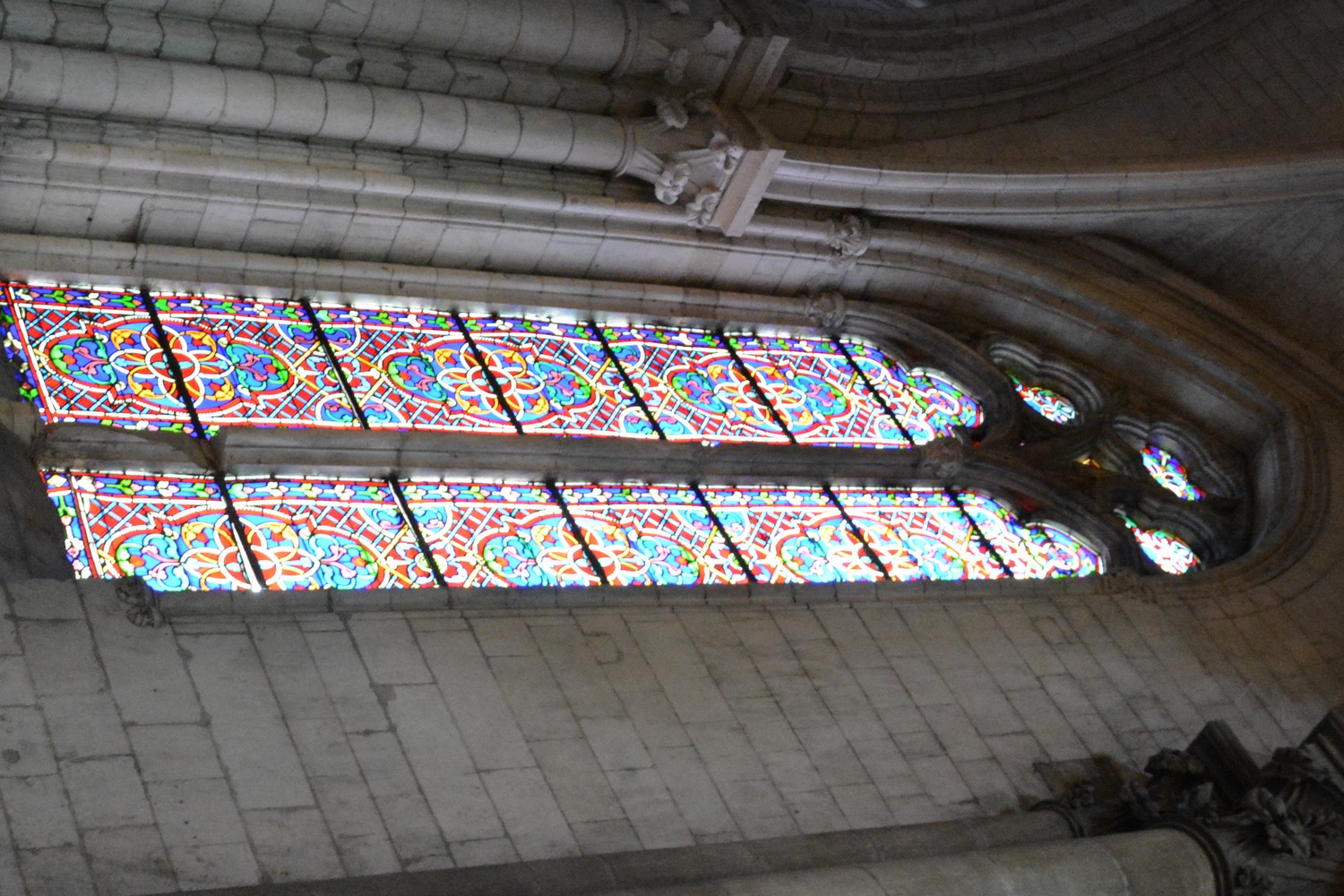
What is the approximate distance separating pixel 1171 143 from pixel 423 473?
580 cm

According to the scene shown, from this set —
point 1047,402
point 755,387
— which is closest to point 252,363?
point 755,387

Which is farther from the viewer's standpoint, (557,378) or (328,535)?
(557,378)

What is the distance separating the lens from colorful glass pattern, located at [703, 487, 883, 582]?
977 cm

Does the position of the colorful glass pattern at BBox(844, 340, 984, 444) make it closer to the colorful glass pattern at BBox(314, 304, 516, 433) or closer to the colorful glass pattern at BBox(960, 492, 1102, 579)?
the colorful glass pattern at BBox(960, 492, 1102, 579)

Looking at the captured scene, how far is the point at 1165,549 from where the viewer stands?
1159 centimetres

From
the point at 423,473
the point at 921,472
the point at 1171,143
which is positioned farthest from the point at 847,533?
the point at 1171,143

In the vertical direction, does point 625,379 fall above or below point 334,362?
above

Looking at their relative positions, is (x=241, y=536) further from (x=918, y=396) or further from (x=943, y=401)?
(x=943, y=401)

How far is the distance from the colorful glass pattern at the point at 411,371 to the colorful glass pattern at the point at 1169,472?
14.6ft

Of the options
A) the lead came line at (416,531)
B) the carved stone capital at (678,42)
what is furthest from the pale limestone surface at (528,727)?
the carved stone capital at (678,42)

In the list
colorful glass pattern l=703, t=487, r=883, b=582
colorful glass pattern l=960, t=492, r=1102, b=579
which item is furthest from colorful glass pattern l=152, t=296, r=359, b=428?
colorful glass pattern l=960, t=492, r=1102, b=579

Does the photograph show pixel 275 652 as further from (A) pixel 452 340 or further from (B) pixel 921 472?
(B) pixel 921 472

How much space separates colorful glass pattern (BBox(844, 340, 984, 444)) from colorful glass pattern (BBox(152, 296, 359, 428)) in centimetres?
356

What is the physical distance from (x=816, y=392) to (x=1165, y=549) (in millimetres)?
2317
